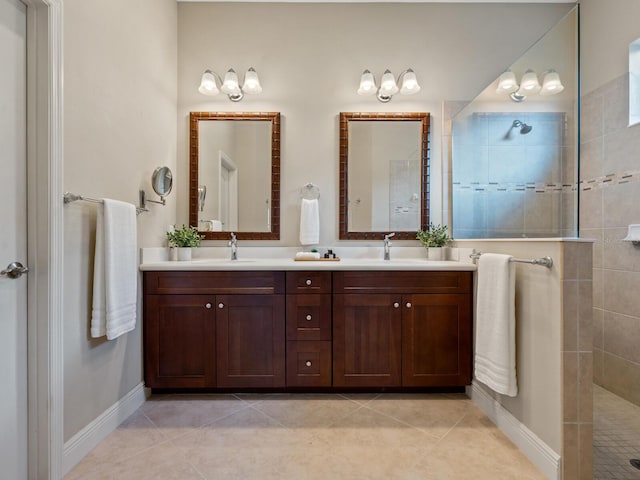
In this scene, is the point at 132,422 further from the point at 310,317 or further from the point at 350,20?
the point at 350,20

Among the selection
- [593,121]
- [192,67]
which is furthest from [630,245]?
[192,67]

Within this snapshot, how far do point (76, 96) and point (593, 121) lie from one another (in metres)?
3.04

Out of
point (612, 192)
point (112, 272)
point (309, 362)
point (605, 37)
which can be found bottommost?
point (309, 362)

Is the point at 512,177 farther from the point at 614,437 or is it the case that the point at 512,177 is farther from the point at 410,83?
the point at 614,437

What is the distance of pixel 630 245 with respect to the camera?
6.50 ft

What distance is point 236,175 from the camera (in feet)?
8.32

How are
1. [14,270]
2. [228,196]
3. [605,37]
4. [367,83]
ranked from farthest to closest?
1. [228,196]
2. [367,83]
3. [605,37]
4. [14,270]

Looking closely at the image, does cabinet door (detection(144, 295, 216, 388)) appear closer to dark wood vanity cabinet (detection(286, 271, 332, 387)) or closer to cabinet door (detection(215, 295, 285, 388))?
cabinet door (detection(215, 295, 285, 388))

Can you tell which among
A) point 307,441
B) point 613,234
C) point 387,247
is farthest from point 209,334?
point 613,234

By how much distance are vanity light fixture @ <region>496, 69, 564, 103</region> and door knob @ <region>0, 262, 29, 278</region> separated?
8.33 feet

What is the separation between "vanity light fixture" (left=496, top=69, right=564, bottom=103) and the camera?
5.63 ft

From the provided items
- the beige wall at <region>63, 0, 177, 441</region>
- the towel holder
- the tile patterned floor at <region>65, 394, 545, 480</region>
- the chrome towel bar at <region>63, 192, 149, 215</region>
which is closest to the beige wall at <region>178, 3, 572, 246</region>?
the towel holder

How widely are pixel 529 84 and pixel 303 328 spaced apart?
1987 mm

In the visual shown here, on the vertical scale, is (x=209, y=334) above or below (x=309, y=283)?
below
